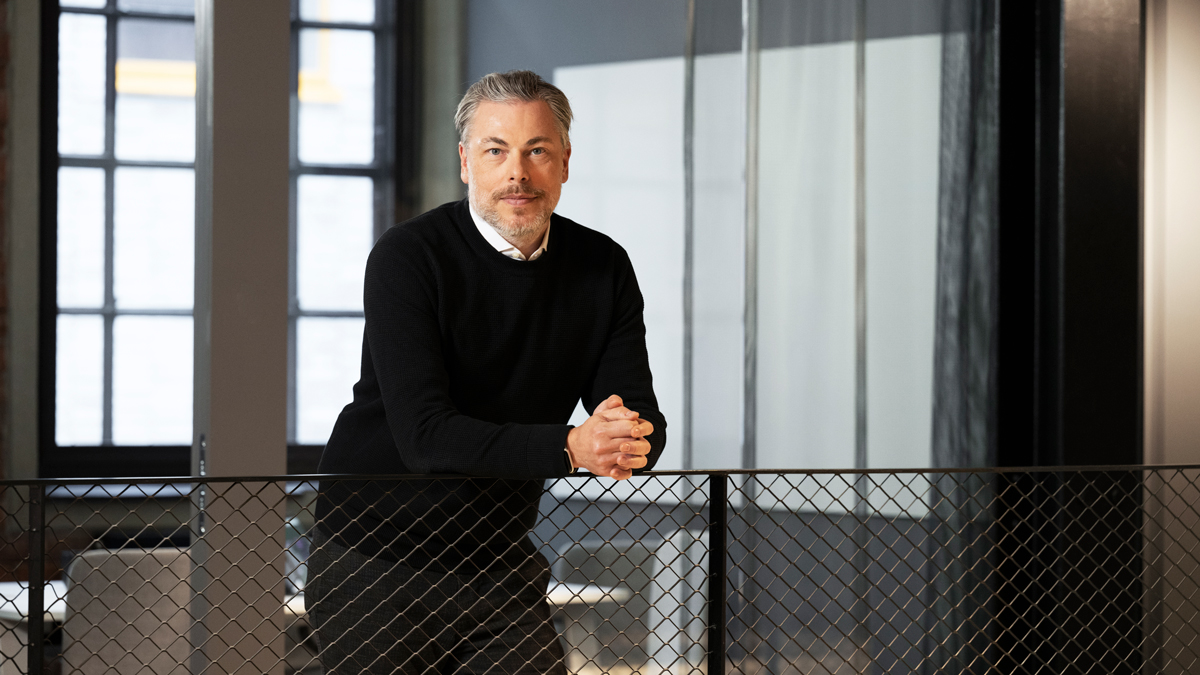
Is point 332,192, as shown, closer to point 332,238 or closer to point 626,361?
point 332,238

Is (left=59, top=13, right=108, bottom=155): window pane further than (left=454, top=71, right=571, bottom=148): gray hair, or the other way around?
(left=59, top=13, right=108, bottom=155): window pane

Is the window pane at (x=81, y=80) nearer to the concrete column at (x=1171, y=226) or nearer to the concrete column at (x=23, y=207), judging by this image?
the concrete column at (x=23, y=207)

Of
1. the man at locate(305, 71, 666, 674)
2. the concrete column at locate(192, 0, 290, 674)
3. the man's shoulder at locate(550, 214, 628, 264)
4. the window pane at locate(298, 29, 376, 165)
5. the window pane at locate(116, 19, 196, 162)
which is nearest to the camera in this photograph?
the man at locate(305, 71, 666, 674)

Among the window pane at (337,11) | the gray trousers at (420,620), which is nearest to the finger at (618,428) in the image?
the gray trousers at (420,620)

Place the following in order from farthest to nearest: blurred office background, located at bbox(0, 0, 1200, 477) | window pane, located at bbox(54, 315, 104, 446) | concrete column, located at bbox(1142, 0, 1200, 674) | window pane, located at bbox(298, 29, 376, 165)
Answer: window pane, located at bbox(54, 315, 104, 446) < concrete column, located at bbox(1142, 0, 1200, 674) < blurred office background, located at bbox(0, 0, 1200, 477) < window pane, located at bbox(298, 29, 376, 165)

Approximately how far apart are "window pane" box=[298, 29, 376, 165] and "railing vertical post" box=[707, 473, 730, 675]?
141cm

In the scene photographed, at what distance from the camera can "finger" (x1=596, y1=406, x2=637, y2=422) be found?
1288mm

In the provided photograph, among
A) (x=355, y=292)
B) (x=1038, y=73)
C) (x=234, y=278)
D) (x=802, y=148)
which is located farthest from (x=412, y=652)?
(x=1038, y=73)

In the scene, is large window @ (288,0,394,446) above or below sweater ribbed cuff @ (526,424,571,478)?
above

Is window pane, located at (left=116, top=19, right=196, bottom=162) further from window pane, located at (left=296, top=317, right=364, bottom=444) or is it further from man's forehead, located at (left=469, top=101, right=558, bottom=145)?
man's forehead, located at (left=469, top=101, right=558, bottom=145)

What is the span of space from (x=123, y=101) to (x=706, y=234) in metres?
2.18

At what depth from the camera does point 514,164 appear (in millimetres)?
1423

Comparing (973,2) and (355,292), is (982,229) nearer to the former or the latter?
(973,2)

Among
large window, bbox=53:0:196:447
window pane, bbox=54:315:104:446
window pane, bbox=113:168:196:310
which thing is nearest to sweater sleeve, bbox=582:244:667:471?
large window, bbox=53:0:196:447
